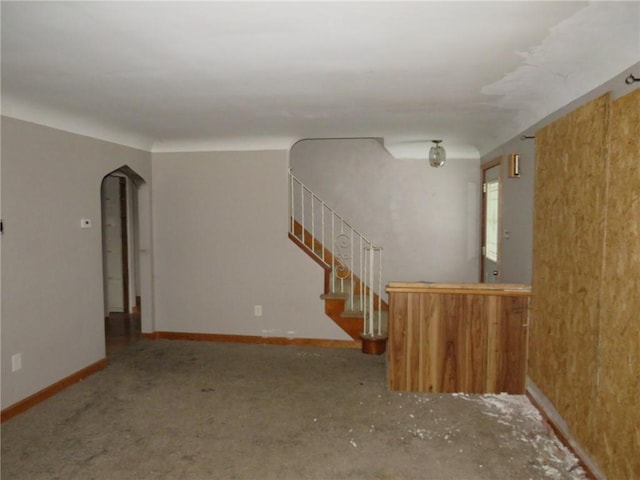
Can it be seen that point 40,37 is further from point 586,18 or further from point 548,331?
point 548,331

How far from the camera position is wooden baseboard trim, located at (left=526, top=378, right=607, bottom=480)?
7.76 feet

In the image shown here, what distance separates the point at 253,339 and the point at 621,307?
3.77 m

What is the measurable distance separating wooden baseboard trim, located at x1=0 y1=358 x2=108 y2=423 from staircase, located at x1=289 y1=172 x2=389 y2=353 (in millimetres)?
2298

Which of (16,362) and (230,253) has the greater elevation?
(230,253)

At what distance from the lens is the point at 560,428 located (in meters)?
2.80

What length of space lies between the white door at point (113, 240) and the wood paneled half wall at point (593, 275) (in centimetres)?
535

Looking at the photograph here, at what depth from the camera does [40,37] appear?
2031 millimetres

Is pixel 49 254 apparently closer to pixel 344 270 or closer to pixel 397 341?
pixel 397 341

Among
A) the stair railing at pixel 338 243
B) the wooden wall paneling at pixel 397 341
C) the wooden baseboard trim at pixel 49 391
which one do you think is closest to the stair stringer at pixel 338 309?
the stair railing at pixel 338 243

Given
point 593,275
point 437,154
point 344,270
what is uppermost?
point 437,154

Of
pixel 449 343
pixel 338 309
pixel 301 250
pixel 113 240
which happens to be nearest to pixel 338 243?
A: pixel 301 250

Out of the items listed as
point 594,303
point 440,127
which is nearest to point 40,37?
point 594,303

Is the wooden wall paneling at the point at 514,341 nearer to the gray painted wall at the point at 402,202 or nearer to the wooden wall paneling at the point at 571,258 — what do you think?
the wooden wall paneling at the point at 571,258

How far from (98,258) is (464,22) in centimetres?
371
